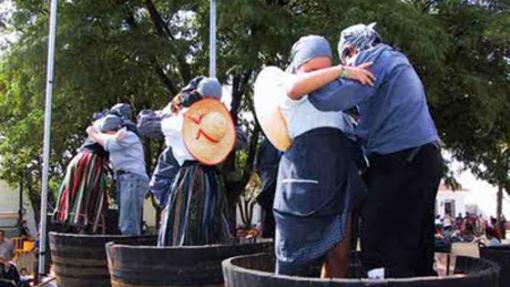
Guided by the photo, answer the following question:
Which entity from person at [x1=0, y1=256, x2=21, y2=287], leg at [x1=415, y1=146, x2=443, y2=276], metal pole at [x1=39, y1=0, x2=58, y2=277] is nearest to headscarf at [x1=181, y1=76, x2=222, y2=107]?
leg at [x1=415, y1=146, x2=443, y2=276]

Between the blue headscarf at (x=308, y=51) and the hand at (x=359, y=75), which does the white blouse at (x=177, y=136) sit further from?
the hand at (x=359, y=75)

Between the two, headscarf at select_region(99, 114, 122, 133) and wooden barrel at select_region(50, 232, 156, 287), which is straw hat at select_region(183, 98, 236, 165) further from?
headscarf at select_region(99, 114, 122, 133)

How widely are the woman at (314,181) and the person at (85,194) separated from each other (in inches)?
83.5

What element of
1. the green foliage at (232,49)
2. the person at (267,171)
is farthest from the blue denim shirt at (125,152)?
the green foliage at (232,49)

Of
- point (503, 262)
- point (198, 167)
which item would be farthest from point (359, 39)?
point (503, 262)

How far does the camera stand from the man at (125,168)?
13.8 ft

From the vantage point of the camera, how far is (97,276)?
12.1ft

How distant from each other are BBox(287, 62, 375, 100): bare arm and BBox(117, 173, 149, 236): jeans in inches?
87.9

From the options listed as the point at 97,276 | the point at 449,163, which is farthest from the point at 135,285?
the point at 449,163

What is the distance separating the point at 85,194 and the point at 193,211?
114 cm

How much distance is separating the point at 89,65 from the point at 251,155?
128 inches

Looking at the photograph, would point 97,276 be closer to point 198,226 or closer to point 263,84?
point 198,226

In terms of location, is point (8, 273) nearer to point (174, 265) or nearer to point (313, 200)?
point (174, 265)

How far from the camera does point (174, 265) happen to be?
286cm
